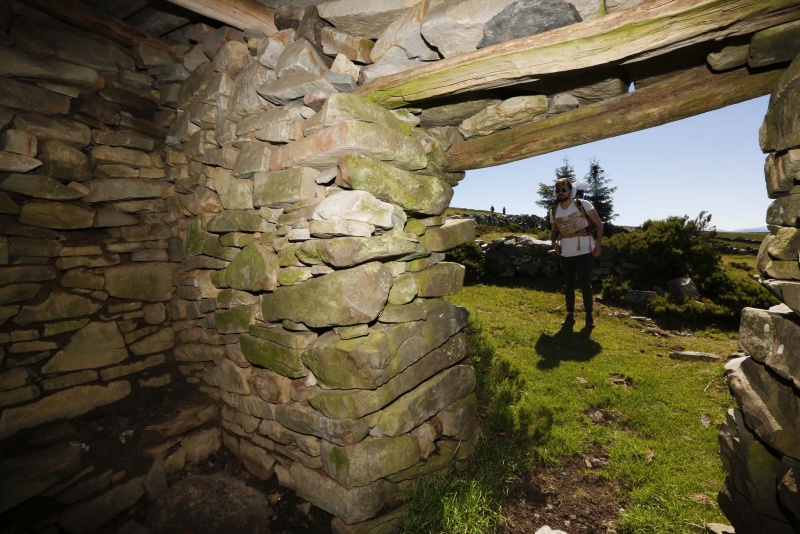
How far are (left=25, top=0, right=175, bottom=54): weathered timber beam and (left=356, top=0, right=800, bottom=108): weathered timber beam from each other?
9.69 ft

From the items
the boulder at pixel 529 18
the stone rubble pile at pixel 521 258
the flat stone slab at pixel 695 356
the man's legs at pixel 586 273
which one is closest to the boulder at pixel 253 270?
the boulder at pixel 529 18

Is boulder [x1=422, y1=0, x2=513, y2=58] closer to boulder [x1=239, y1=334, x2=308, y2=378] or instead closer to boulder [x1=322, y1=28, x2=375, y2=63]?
boulder [x1=322, y1=28, x2=375, y2=63]

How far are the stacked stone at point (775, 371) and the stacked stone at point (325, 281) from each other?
185 cm

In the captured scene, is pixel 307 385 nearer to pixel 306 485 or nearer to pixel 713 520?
pixel 306 485

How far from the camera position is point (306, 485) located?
258 cm

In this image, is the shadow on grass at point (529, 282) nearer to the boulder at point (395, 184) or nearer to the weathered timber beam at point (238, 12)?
the boulder at point (395, 184)

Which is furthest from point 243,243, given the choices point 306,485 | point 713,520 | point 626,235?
point 626,235

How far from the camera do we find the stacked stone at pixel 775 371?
1800 millimetres

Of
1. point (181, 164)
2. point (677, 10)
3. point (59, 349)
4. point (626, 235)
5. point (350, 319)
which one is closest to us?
point (677, 10)

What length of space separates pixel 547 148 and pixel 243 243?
8.68 feet

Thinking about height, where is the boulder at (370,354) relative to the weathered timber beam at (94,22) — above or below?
below

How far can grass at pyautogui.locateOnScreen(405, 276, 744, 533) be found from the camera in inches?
104

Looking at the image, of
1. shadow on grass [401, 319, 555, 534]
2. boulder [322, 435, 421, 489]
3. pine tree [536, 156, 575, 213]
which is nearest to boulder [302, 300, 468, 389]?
boulder [322, 435, 421, 489]

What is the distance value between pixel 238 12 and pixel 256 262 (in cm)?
206
